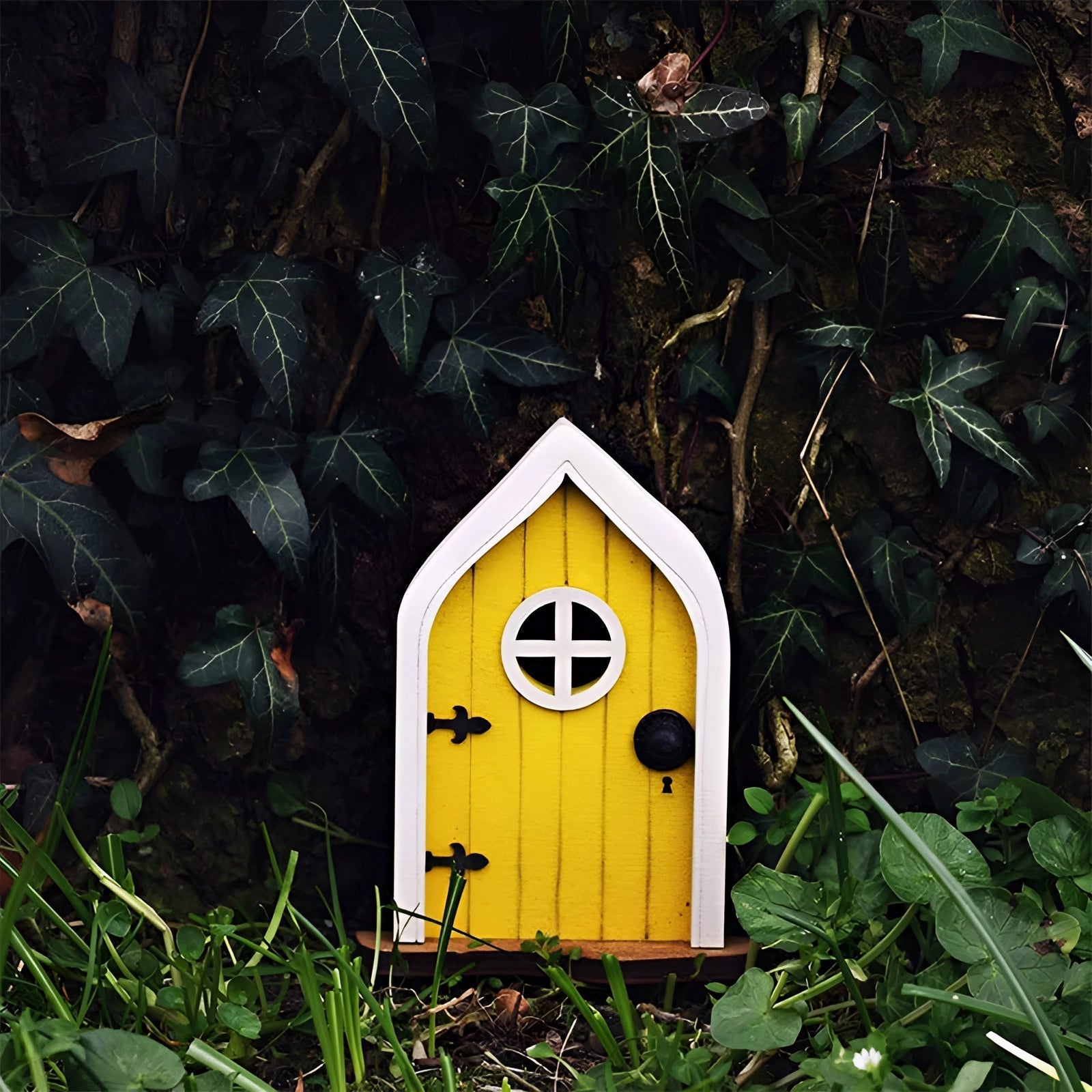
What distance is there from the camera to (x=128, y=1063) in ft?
3.73

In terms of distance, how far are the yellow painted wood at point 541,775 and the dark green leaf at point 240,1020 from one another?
0.41 metres

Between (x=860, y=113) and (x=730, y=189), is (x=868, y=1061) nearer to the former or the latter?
(x=730, y=189)

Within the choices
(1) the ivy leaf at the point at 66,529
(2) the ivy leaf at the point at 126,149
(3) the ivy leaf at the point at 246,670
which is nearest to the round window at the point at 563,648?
(3) the ivy leaf at the point at 246,670

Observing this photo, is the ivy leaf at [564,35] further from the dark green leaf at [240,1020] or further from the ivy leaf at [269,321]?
the dark green leaf at [240,1020]

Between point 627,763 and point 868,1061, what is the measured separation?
52cm

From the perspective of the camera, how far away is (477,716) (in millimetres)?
1506

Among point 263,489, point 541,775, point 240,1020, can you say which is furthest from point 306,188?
point 240,1020

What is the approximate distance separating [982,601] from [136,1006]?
1.29 m

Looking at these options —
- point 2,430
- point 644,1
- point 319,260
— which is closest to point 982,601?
point 644,1

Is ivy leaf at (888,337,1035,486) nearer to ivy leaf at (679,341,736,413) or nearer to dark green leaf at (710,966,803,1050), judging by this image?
ivy leaf at (679,341,736,413)

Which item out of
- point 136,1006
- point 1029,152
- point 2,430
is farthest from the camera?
point 1029,152

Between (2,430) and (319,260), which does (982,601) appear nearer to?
(319,260)

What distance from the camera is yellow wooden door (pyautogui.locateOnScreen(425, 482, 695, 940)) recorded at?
149 cm

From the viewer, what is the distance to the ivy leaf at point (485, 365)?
1517mm
